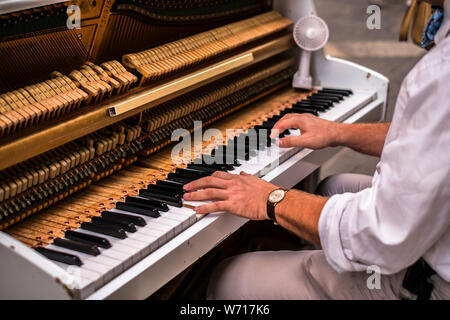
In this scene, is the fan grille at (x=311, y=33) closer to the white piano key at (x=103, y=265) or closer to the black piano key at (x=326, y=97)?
the black piano key at (x=326, y=97)

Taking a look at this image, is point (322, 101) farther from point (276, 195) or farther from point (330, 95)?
point (276, 195)

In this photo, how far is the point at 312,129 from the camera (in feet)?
8.11

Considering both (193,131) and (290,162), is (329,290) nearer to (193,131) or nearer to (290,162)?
(290,162)

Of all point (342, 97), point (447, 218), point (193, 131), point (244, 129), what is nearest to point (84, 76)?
point (193, 131)

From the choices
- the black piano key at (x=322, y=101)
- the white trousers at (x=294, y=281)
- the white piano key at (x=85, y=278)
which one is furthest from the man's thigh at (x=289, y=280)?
the black piano key at (x=322, y=101)

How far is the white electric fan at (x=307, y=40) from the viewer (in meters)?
3.10

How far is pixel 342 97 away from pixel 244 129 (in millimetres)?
755

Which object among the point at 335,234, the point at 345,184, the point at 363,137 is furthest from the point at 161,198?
the point at 345,184

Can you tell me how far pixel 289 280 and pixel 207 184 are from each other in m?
0.44

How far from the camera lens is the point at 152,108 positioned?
2.31m

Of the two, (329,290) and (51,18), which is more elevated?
(51,18)

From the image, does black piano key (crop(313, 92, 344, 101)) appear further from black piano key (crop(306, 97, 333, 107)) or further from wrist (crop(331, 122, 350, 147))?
wrist (crop(331, 122, 350, 147))

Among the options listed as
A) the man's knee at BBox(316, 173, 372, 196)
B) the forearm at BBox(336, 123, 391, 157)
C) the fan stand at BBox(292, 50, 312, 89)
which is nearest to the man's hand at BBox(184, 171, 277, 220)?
the forearm at BBox(336, 123, 391, 157)

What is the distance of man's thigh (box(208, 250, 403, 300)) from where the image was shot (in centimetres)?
175
